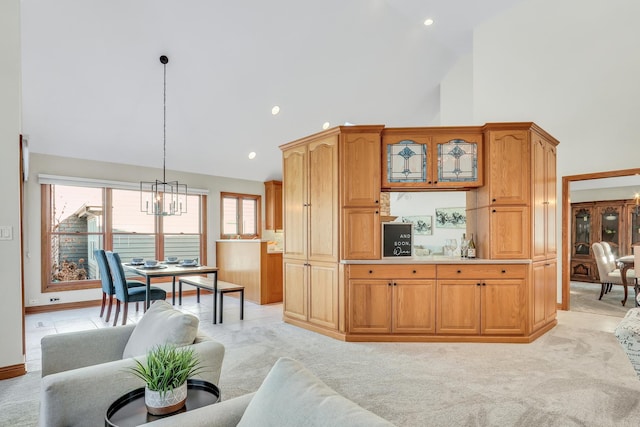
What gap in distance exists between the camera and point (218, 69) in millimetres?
5305

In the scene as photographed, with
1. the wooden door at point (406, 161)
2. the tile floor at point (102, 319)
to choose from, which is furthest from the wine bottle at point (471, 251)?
the tile floor at point (102, 319)

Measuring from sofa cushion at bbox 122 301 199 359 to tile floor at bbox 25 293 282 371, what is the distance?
8.11ft

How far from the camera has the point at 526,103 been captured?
590cm

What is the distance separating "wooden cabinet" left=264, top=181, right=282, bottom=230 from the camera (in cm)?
870

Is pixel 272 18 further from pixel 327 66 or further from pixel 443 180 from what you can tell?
pixel 443 180

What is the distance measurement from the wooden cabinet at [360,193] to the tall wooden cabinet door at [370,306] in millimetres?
366

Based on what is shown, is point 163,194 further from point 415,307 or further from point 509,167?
point 509,167

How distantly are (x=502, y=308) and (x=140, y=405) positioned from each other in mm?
3831

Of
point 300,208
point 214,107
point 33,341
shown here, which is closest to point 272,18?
point 214,107

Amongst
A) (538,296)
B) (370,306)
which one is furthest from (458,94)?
(370,306)

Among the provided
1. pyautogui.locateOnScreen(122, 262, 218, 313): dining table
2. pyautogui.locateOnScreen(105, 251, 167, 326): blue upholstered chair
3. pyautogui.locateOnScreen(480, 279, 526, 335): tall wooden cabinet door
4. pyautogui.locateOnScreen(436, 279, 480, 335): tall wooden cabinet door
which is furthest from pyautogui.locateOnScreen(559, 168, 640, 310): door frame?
pyautogui.locateOnScreen(105, 251, 167, 326): blue upholstered chair

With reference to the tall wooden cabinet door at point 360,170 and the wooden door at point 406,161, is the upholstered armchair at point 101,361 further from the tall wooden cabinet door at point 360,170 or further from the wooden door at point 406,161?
the wooden door at point 406,161

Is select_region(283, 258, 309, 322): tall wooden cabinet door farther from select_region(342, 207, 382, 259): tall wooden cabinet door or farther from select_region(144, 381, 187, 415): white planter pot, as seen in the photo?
select_region(144, 381, 187, 415): white planter pot

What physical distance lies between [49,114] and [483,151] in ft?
18.9
